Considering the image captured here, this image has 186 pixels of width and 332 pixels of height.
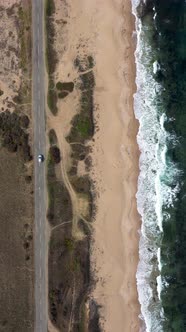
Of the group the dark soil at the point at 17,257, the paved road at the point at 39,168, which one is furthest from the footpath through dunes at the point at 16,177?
the paved road at the point at 39,168

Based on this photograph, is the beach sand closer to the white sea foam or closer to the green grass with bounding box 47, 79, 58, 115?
the white sea foam

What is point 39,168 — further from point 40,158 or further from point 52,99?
point 52,99

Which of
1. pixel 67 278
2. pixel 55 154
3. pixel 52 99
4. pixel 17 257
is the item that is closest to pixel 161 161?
pixel 55 154

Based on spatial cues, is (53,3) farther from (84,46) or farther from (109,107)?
(109,107)

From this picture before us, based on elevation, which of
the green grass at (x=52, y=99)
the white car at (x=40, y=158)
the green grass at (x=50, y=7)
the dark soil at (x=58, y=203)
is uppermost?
the green grass at (x=50, y=7)

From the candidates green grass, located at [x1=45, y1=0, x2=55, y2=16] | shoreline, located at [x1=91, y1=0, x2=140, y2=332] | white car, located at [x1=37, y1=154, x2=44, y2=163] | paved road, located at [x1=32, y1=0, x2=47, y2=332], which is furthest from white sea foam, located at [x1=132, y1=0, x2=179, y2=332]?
white car, located at [x1=37, y1=154, x2=44, y2=163]

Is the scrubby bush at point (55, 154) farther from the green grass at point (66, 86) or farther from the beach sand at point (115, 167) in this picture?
the green grass at point (66, 86)
